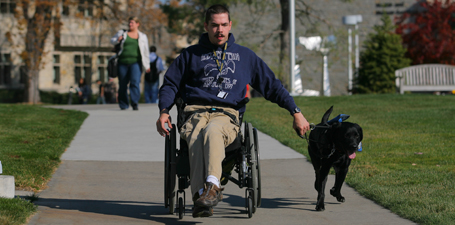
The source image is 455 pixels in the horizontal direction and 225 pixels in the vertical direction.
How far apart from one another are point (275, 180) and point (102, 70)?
104 feet

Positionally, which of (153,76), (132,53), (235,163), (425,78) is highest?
(132,53)

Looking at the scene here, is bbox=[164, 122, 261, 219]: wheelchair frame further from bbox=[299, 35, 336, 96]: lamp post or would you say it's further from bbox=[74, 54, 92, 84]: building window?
bbox=[74, 54, 92, 84]: building window

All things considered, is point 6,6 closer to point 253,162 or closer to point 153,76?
point 153,76

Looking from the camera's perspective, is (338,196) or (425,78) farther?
(425,78)

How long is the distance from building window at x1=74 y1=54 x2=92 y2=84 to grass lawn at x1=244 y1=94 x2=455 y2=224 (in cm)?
2149

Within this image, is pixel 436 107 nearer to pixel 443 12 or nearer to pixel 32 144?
pixel 32 144

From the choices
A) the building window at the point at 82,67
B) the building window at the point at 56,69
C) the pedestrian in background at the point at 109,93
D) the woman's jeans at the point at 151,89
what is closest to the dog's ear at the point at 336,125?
the woman's jeans at the point at 151,89

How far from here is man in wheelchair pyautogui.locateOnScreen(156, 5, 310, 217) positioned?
466cm

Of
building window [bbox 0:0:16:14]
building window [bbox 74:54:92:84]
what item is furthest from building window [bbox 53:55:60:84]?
building window [bbox 0:0:16:14]

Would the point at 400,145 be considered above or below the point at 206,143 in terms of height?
below

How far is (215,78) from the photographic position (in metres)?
4.89

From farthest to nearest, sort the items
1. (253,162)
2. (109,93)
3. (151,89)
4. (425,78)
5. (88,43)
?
(88,43), (109,93), (425,78), (151,89), (253,162)

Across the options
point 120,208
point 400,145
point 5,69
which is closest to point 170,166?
point 120,208

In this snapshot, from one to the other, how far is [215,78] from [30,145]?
4.24 metres
